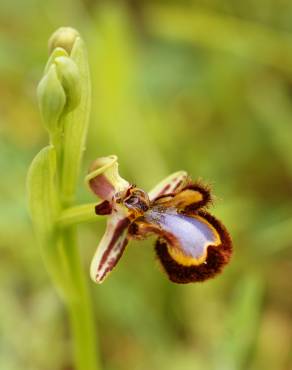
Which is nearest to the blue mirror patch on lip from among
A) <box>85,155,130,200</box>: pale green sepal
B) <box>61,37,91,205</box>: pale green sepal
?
<box>85,155,130,200</box>: pale green sepal

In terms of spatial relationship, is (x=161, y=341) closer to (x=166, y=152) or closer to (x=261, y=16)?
(x=166, y=152)

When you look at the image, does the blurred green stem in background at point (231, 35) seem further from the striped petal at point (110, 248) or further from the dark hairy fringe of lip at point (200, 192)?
the striped petal at point (110, 248)

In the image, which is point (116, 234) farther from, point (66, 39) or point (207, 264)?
point (66, 39)

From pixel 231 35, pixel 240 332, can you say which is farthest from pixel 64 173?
pixel 231 35

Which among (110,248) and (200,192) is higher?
(200,192)

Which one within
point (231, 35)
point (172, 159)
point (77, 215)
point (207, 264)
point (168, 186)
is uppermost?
point (231, 35)

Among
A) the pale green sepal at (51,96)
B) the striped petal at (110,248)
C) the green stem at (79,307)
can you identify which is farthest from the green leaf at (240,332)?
the pale green sepal at (51,96)

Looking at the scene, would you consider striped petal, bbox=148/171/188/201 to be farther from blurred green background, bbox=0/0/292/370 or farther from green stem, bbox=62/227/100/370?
blurred green background, bbox=0/0/292/370

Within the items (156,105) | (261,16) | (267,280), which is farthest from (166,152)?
(261,16)
